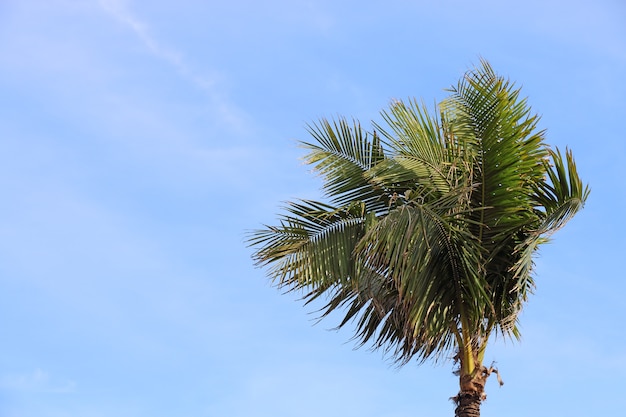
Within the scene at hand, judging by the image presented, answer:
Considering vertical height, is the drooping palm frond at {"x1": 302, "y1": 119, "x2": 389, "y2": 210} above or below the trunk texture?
above

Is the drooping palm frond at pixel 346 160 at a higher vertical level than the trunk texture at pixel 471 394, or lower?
higher

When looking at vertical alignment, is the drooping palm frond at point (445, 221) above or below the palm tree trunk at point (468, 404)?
above

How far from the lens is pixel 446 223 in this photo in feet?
34.0

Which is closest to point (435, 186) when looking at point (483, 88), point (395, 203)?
point (395, 203)

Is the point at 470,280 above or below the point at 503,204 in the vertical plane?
below

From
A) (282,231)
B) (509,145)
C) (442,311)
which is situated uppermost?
(509,145)

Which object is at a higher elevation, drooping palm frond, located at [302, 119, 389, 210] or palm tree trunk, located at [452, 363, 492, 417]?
drooping palm frond, located at [302, 119, 389, 210]

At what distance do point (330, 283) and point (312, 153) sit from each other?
5.73ft

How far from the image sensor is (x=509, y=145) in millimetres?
11000

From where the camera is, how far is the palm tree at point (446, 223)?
415 inches

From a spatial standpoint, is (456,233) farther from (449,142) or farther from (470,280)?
(449,142)

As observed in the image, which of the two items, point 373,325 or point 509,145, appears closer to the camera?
point 509,145

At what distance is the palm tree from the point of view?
10.5 meters

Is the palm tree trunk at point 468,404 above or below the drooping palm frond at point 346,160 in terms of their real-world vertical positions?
below
